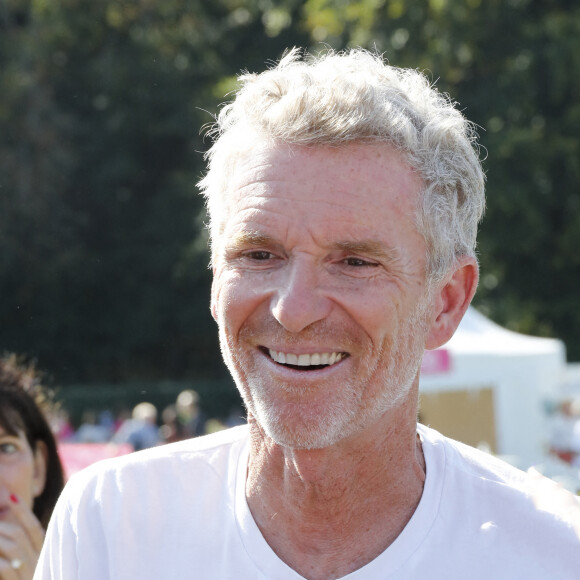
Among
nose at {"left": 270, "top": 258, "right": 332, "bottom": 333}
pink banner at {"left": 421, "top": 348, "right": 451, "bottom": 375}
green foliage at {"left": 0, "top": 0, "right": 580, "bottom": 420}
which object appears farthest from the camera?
green foliage at {"left": 0, "top": 0, "right": 580, "bottom": 420}

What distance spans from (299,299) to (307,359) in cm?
13

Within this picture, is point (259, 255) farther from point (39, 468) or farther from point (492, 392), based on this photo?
point (492, 392)

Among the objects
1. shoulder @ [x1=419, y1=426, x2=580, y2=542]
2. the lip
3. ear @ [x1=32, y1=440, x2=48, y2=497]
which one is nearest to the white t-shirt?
shoulder @ [x1=419, y1=426, x2=580, y2=542]

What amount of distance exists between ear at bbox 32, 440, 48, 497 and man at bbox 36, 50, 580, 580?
5.14 feet

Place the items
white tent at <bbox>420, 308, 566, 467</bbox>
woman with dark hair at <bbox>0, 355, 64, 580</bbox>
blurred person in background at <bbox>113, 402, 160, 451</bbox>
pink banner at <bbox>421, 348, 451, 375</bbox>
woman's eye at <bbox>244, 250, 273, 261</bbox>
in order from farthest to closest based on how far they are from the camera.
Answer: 1. blurred person in background at <bbox>113, 402, 160, 451</bbox>
2. white tent at <bbox>420, 308, 566, 467</bbox>
3. pink banner at <bbox>421, 348, 451, 375</bbox>
4. woman with dark hair at <bbox>0, 355, 64, 580</bbox>
5. woman's eye at <bbox>244, 250, 273, 261</bbox>

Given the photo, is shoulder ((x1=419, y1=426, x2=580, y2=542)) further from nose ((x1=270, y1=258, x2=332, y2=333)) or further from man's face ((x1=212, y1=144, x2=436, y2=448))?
nose ((x1=270, y1=258, x2=332, y2=333))

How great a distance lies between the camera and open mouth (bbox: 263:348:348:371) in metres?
1.96

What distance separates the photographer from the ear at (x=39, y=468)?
11.9 ft

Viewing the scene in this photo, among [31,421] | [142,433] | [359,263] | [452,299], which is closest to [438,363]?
[142,433]

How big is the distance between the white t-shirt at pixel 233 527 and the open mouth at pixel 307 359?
1.12 ft

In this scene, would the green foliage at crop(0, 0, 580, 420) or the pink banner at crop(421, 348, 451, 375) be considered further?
the green foliage at crop(0, 0, 580, 420)

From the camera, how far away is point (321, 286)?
6.37 ft

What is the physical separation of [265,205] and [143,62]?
86.3 feet

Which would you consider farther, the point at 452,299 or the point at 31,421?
the point at 31,421
